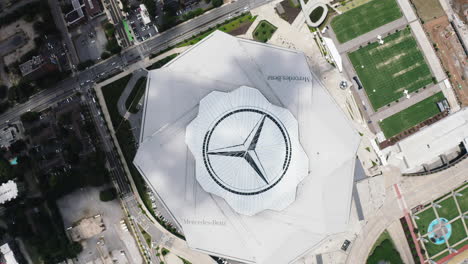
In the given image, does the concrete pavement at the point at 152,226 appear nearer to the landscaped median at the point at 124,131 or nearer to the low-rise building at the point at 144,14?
the landscaped median at the point at 124,131

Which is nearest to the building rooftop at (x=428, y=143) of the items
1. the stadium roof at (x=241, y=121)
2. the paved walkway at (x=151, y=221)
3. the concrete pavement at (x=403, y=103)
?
the concrete pavement at (x=403, y=103)

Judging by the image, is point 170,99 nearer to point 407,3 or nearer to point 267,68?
point 267,68

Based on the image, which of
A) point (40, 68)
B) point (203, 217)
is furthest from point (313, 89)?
point (40, 68)

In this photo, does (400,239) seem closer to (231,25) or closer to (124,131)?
(231,25)

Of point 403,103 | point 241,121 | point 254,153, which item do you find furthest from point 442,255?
point 241,121

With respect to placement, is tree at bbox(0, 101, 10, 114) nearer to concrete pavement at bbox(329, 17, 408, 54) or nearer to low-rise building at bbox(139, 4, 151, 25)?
low-rise building at bbox(139, 4, 151, 25)

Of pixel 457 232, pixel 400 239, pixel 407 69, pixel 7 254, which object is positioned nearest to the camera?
pixel 7 254
